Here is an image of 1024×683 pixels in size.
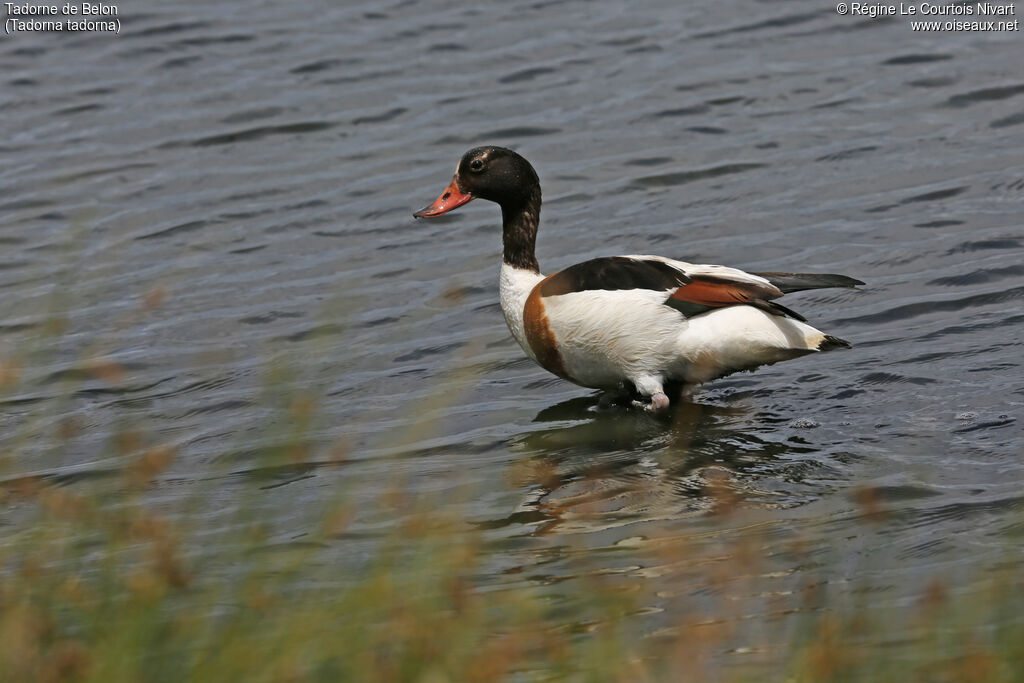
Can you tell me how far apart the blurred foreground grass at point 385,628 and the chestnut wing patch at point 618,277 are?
2803 mm

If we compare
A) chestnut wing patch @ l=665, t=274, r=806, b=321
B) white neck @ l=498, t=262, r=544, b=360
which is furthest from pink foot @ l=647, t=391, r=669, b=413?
white neck @ l=498, t=262, r=544, b=360

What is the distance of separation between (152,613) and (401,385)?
→ 4.33 metres

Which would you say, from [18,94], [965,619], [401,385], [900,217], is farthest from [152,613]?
[18,94]

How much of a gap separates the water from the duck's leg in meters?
0.09

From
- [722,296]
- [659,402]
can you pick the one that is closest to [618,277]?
[722,296]

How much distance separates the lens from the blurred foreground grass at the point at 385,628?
325cm

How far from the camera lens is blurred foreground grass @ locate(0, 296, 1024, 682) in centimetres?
325

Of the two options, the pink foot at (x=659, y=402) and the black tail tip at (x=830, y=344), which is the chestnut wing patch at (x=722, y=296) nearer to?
the black tail tip at (x=830, y=344)

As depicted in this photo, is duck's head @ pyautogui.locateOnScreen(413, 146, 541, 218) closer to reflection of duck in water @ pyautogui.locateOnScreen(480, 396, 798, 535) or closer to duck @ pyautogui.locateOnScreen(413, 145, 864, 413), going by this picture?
duck @ pyautogui.locateOnScreen(413, 145, 864, 413)

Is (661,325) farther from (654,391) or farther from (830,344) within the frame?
(830,344)

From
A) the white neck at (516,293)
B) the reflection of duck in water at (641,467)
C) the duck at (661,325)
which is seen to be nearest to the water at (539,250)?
the reflection of duck in water at (641,467)

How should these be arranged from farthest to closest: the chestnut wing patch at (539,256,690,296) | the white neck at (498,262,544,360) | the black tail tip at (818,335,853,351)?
the white neck at (498,262,544,360)
the chestnut wing patch at (539,256,690,296)
the black tail tip at (818,335,853,351)

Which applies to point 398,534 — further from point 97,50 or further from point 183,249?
point 97,50

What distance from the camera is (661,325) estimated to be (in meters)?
6.82
